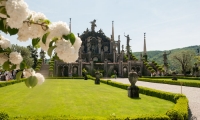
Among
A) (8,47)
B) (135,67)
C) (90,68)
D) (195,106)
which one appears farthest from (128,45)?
(8,47)

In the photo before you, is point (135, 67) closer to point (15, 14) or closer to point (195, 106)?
point (195, 106)

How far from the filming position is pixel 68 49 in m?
2.75

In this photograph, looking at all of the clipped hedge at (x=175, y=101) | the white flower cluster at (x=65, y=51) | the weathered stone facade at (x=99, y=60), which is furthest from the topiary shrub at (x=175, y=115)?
the weathered stone facade at (x=99, y=60)

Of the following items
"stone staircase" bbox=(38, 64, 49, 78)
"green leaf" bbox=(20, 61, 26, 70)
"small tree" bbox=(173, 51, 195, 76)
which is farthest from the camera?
"small tree" bbox=(173, 51, 195, 76)

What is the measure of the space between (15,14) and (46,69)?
57.4 meters

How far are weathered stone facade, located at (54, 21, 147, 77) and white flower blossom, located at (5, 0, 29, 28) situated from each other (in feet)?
173

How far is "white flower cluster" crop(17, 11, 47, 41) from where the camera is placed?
2.79 m

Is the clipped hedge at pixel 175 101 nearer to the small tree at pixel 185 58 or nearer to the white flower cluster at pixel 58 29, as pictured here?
the white flower cluster at pixel 58 29

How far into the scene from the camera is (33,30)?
2822 mm

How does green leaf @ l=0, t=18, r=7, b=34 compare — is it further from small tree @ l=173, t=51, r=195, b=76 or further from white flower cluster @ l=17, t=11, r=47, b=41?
small tree @ l=173, t=51, r=195, b=76

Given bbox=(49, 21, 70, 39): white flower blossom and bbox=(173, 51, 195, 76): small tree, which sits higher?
bbox=(173, 51, 195, 76): small tree

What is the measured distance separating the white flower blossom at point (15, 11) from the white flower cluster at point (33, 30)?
31 centimetres

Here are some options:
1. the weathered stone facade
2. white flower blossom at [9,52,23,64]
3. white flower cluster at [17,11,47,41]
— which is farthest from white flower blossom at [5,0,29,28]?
the weathered stone facade

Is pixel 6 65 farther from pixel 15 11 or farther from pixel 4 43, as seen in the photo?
pixel 15 11
